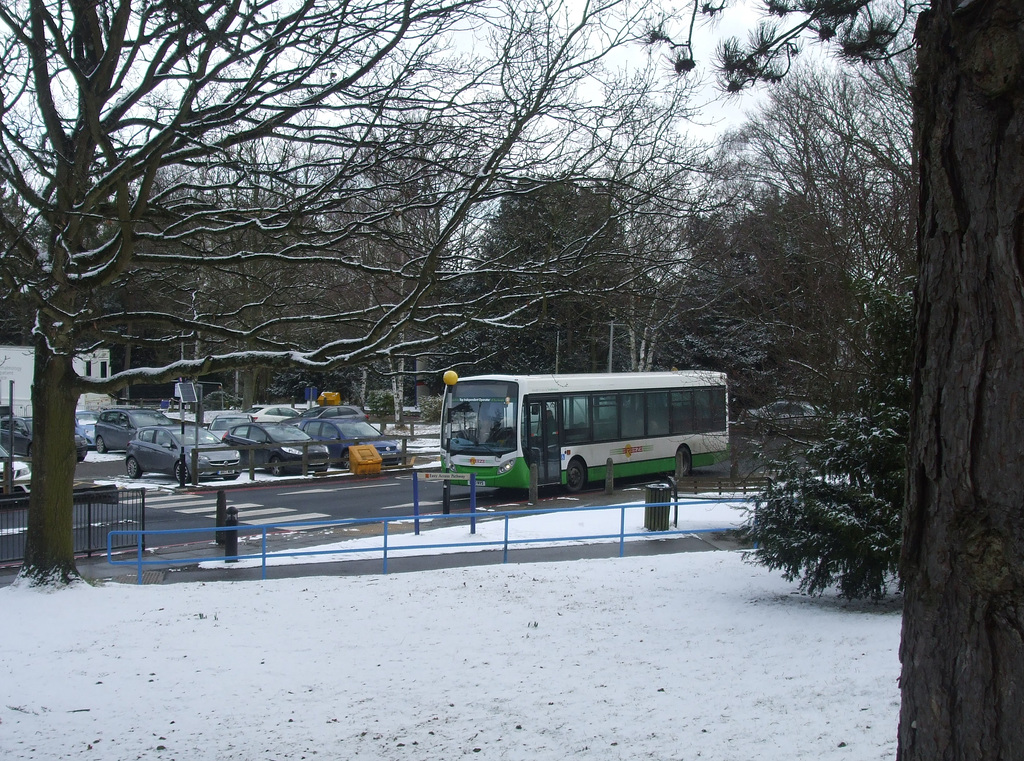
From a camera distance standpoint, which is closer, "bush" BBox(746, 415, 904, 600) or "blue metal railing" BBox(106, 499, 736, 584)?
"bush" BBox(746, 415, 904, 600)

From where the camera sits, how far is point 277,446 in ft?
91.2

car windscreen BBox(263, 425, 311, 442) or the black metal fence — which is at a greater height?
car windscreen BBox(263, 425, 311, 442)

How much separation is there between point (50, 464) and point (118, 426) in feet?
89.3

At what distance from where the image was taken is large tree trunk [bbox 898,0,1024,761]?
2572mm

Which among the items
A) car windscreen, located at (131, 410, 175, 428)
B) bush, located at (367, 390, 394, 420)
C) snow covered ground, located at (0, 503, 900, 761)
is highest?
bush, located at (367, 390, 394, 420)

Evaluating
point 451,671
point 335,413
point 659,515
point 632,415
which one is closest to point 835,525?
point 451,671

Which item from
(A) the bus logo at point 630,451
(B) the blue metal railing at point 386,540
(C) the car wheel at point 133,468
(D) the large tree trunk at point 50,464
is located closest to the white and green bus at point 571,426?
(A) the bus logo at point 630,451

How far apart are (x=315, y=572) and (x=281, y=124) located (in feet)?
21.3

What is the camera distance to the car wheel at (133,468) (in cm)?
2731

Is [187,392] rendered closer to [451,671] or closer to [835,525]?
[451,671]

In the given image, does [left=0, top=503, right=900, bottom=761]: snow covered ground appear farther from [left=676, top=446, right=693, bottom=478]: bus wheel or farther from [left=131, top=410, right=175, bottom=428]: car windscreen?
[left=131, top=410, right=175, bottom=428]: car windscreen

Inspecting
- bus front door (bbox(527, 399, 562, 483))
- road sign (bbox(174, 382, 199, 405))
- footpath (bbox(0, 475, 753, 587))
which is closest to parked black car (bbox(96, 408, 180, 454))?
road sign (bbox(174, 382, 199, 405))

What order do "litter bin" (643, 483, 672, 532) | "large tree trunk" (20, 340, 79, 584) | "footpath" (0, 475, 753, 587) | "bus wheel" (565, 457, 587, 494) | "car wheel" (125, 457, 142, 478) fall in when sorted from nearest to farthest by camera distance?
"large tree trunk" (20, 340, 79, 584), "footpath" (0, 475, 753, 587), "litter bin" (643, 483, 672, 532), "bus wheel" (565, 457, 587, 494), "car wheel" (125, 457, 142, 478)

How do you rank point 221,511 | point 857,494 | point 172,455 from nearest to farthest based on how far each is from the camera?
point 857,494
point 221,511
point 172,455
